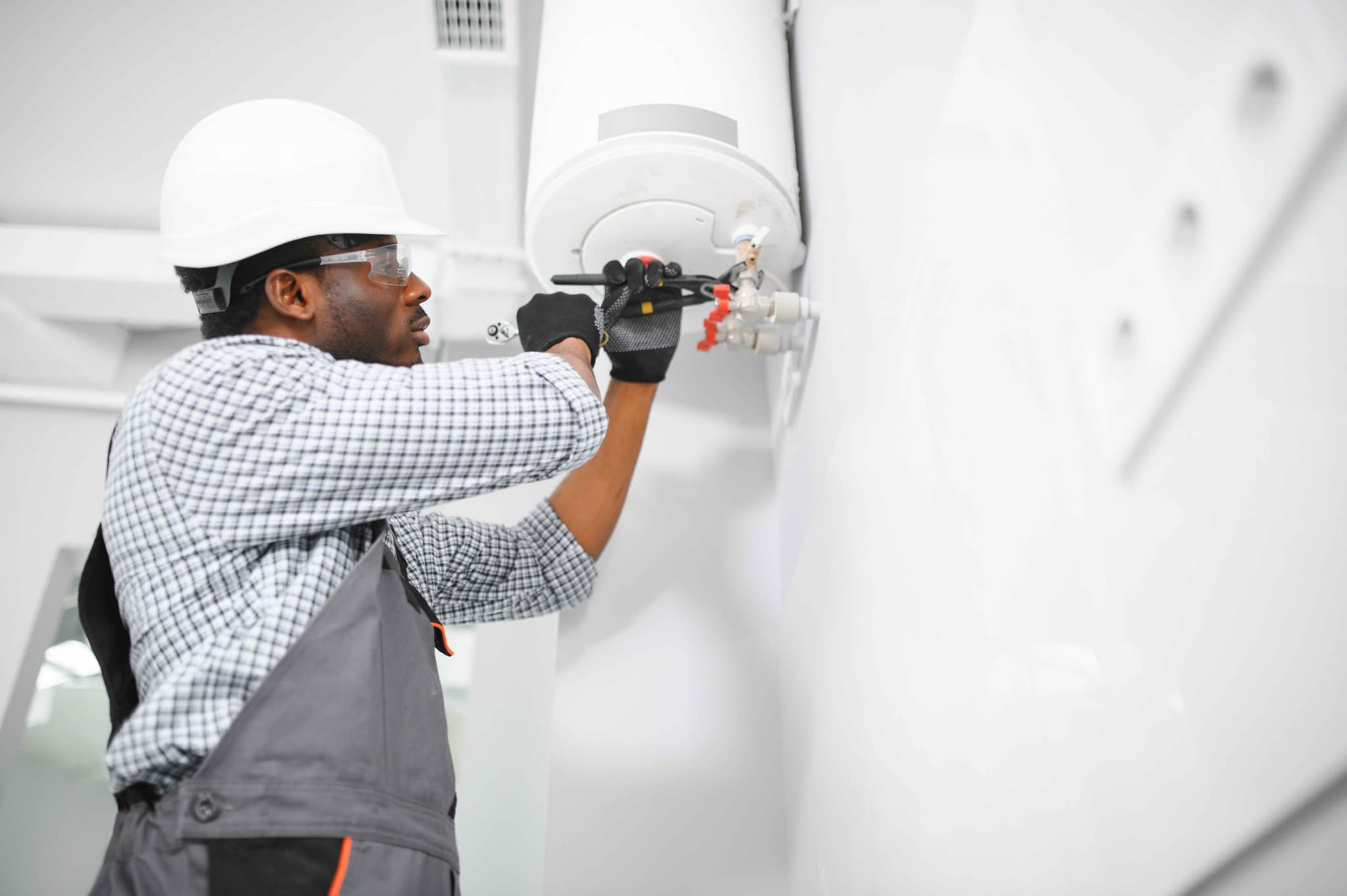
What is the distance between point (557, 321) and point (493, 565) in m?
0.37

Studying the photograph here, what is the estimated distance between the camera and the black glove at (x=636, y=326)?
3.29 feet

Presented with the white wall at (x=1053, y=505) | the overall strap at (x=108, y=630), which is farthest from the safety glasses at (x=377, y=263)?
the white wall at (x=1053, y=505)

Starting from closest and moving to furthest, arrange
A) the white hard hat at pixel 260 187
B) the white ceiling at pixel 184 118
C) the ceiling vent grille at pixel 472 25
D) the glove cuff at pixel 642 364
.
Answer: the white hard hat at pixel 260 187 < the glove cuff at pixel 642 364 < the ceiling vent grille at pixel 472 25 < the white ceiling at pixel 184 118

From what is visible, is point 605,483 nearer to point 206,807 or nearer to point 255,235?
point 255,235

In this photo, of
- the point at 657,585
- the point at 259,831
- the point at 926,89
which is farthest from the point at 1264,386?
the point at 657,585

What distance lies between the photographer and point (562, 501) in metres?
1.17

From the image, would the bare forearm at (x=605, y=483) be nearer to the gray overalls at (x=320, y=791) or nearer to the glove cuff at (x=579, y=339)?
the glove cuff at (x=579, y=339)

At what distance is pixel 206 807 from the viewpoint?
61cm

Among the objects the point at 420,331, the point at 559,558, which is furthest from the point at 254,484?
the point at 559,558

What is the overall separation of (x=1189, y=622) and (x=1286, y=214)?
5.5 inches

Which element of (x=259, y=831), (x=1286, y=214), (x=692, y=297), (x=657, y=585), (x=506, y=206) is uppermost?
(x=506, y=206)

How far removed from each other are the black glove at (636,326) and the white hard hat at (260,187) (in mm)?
222

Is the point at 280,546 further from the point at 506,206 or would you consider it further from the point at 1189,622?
the point at 506,206

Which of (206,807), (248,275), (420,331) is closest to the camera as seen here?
(206,807)
